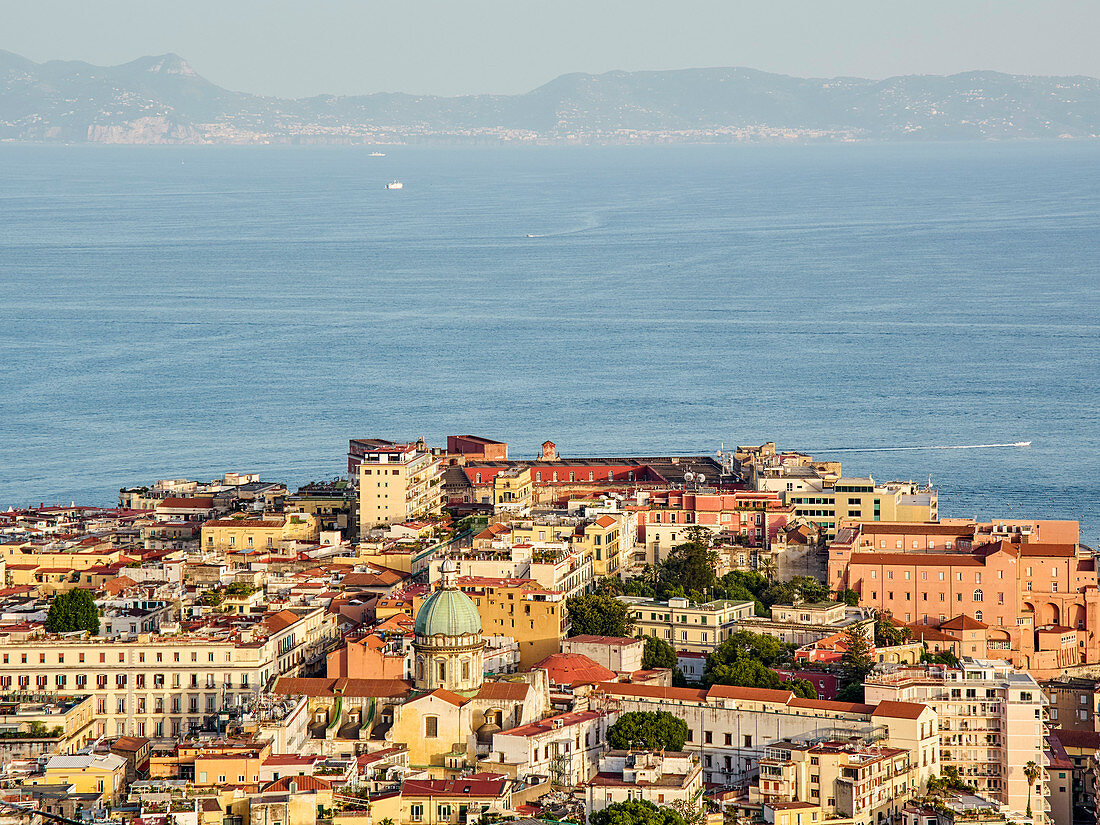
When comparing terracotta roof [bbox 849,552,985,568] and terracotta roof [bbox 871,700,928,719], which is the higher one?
terracotta roof [bbox 849,552,985,568]

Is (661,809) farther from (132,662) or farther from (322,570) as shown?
(322,570)

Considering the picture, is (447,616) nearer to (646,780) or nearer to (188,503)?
(646,780)

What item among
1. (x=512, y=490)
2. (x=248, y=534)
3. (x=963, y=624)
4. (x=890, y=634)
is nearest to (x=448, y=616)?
(x=890, y=634)

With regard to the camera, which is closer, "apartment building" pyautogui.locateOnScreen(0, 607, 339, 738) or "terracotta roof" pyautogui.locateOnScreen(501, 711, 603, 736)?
"terracotta roof" pyautogui.locateOnScreen(501, 711, 603, 736)

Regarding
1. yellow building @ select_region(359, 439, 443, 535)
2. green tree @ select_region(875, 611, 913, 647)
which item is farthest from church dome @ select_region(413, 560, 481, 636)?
yellow building @ select_region(359, 439, 443, 535)

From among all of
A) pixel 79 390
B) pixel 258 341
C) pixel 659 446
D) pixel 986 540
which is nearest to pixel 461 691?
pixel 986 540

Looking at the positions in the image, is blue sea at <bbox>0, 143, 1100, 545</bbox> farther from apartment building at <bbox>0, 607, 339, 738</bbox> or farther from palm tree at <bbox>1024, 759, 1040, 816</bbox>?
apartment building at <bbox>0, 607, 339, 738</bbox>

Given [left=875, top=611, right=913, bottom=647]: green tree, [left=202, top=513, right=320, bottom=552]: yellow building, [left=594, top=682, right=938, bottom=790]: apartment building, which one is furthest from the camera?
[left=202, top=513, right=320, bottom=552]: yellow building
